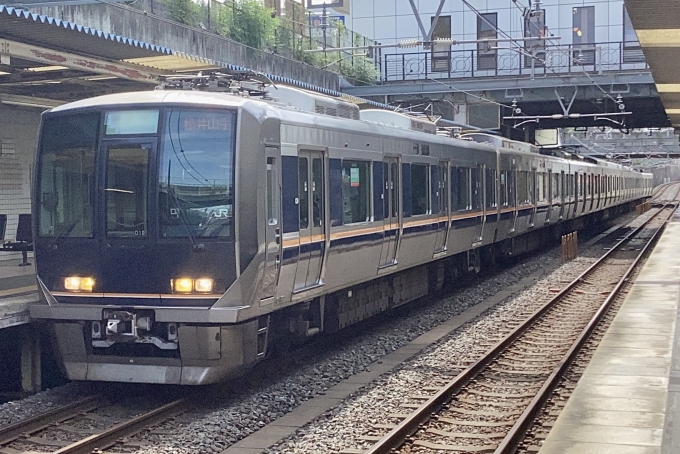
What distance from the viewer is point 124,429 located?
7.84 metres

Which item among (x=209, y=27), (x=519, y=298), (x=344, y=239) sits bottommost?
(x=519, y=298)

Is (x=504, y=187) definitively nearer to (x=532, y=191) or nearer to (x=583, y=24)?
(x=532, y=191)

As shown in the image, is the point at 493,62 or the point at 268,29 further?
the point at 493,62

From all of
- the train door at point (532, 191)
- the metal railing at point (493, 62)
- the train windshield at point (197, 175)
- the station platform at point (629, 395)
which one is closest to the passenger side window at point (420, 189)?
the station platform at point (629, 395)

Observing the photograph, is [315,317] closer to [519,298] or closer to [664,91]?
[519,298]

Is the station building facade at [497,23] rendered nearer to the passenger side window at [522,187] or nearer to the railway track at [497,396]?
the passenger side window at [522,187]

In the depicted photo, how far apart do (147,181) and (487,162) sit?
36.5 ft

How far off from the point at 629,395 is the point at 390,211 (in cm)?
481

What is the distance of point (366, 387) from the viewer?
9.71 m

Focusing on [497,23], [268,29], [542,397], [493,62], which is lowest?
[542,397]

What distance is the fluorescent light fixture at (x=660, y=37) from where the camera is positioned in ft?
40.9

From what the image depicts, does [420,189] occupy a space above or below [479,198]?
above

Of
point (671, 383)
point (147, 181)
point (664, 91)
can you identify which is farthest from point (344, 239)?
point (664, 91)

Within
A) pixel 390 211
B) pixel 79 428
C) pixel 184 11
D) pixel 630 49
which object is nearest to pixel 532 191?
pixel 184 11
